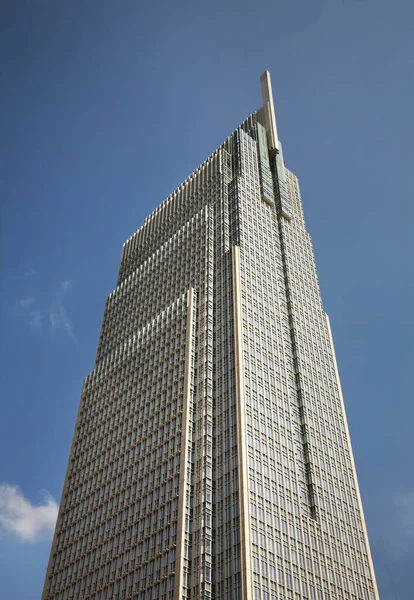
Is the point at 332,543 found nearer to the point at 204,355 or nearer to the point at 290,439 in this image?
the point at 290,439

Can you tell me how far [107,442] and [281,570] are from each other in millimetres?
47866

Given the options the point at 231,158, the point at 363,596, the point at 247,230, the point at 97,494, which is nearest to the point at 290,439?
the point at 363,596

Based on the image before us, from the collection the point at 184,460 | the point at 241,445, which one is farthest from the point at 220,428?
the point at 184,460

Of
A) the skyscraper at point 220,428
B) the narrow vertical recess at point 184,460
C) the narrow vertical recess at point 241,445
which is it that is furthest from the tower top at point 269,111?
the narrow vertical recess at point 184,460

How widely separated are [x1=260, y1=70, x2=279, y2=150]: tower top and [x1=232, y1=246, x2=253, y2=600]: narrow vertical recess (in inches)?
1955

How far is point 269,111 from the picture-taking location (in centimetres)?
16775

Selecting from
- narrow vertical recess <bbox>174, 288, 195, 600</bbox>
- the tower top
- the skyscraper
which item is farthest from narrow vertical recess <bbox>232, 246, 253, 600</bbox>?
the tower top

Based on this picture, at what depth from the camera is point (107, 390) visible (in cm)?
13512

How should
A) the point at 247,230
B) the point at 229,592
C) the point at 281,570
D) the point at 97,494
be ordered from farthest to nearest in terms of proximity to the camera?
the point at 247,230 < the point at 97,494 < the point at 281,570 < the point at 229,592

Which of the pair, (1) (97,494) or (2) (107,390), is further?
(2) (107,390)

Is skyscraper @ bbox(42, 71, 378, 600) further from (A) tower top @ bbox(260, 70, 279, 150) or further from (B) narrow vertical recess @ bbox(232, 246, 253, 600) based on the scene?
(A) tower top @ bbox(260, 70, 279, 150)

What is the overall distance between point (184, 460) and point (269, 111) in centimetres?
10494

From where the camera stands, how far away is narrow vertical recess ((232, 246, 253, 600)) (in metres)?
82.9

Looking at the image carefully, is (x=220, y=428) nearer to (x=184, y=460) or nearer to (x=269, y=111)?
(x=184, y=460)
